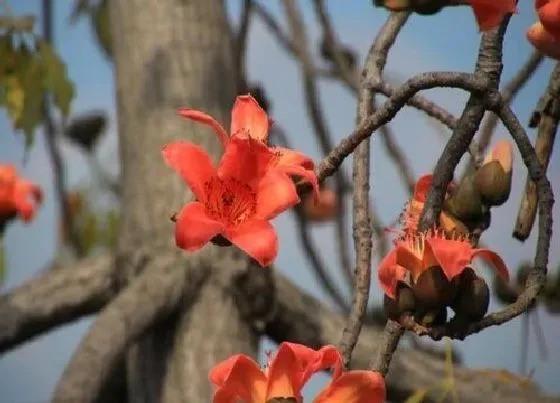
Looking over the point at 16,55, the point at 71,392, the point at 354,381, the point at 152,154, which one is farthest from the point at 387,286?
the point at 16,55

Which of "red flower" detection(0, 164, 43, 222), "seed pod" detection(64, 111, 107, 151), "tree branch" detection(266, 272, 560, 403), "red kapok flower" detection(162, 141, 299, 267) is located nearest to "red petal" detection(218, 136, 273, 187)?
"red kapok flower" detection(162, 141, 299, 267)

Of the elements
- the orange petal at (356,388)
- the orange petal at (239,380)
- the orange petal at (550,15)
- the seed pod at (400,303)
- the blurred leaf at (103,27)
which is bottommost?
the blurred leaf at (103,27)

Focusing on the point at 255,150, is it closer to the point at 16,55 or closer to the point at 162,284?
the point at 162,284

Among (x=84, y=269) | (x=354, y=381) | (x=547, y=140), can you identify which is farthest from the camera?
(x=84, y=269)

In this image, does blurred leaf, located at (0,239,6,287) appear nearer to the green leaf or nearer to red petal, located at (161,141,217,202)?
the green leaf

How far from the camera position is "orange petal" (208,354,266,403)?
0.42m

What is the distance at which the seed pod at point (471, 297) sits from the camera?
1.41 ft

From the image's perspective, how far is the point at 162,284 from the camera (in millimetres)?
1018

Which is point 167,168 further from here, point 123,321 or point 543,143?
point 543,143

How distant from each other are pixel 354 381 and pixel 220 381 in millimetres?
46

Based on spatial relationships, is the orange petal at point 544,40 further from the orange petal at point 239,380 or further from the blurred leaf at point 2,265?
the blurred leaf at point 2,265

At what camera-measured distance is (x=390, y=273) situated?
448 mm

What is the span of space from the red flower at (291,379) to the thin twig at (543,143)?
116mm

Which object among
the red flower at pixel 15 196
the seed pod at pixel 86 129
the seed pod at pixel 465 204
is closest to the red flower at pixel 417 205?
the seed pod at pixel 465 204
